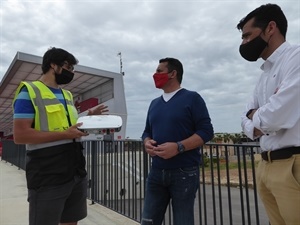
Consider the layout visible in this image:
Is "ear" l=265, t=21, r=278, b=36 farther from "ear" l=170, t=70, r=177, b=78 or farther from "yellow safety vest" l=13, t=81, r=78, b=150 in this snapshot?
"yellow safety vest" l=13, t=81, r=78, b=150

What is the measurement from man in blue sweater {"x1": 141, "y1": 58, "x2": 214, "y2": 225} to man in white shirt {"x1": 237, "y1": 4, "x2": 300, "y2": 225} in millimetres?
484

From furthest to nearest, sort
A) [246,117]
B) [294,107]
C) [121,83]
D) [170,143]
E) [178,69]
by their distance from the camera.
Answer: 1. [121,83]
2. [178,69]
3. [170,143]
4. [246,117]
5. [294,107]

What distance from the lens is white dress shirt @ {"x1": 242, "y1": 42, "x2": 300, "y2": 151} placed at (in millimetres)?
1501

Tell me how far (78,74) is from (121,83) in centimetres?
427

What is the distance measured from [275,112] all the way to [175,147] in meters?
0.85

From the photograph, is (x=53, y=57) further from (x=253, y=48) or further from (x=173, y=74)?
(x=253, y=48)

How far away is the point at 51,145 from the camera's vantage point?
2148mm

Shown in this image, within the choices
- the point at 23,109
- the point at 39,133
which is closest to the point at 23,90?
the point at 23,109

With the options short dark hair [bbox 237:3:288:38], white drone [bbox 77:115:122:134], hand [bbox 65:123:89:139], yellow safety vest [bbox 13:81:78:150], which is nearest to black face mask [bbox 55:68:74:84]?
yellow safety vest [bbox 13:81:78:150]

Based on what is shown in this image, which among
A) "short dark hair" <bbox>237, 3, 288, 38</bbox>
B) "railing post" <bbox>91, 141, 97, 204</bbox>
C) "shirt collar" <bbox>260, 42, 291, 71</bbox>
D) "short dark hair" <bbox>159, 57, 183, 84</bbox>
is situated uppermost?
"short dark hair" <bbox>237, 3, 288, 38</bbox>

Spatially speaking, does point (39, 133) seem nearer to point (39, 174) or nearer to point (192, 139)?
point (39, 174)

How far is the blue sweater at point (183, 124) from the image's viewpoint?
2268 millimetres

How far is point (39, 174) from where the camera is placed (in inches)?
82.0

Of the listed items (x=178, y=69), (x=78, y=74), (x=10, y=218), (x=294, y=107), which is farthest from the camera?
(x=78, y=74)
